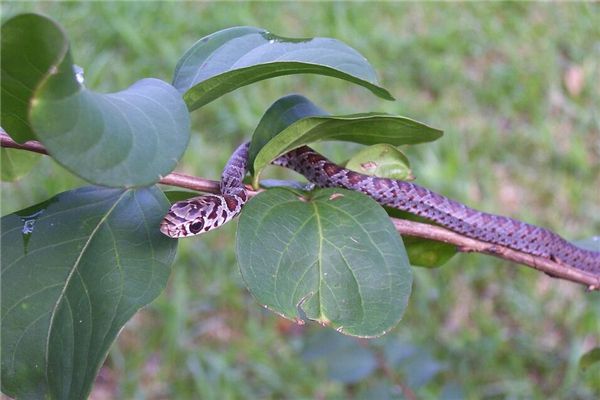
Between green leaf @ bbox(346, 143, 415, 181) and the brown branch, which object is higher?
green leaf @ bbox(346, 143, 415, 181)

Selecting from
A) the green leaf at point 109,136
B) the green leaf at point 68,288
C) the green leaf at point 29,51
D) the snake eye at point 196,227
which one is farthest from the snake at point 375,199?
the green leaf at point 29,51

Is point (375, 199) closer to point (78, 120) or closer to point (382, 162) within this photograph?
point (382, 162)

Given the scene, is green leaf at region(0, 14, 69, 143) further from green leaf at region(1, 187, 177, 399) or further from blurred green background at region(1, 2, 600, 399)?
blurred green background at region(1, 2, 600, 399)

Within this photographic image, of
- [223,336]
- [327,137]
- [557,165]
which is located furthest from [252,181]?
[557,165]

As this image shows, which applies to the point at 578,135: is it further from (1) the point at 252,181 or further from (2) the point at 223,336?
(1) the point at 252,181

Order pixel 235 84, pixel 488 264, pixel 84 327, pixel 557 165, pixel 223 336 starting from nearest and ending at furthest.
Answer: pixel 84 327 → pixel 235 84 → pixel 223 336 → pixel 488 264 → pixel 557 165

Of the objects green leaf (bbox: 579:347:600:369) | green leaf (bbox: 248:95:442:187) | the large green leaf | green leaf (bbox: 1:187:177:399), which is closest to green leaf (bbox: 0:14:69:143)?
the large green leaf
